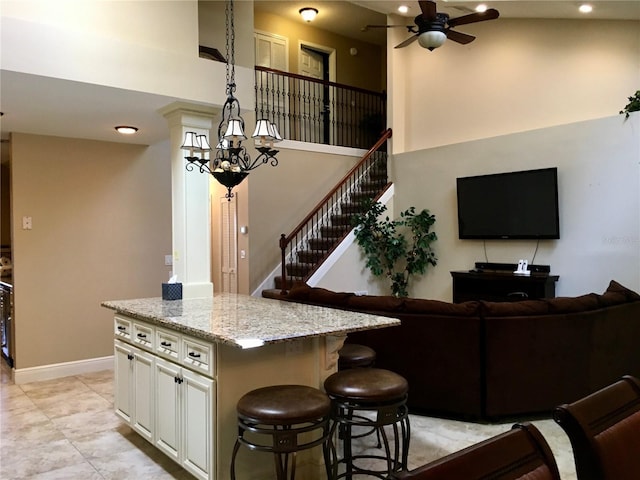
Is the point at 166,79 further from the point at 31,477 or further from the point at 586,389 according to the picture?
the point at 586,389

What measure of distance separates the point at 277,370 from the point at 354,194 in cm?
593

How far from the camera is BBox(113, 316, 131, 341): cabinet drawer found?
11.9ft

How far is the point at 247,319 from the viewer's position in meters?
3.00

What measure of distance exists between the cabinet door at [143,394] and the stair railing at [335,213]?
155 inches

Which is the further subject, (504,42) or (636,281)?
(504,42)

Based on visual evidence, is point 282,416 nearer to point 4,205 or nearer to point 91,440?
point 91,440

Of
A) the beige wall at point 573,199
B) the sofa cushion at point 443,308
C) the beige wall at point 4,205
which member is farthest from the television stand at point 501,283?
the beige wall at point 4,205

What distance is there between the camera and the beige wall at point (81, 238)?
524 centimetres

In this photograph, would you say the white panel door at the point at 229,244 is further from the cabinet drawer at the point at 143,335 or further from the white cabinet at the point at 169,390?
the cabinet drawer at the point at 143,335

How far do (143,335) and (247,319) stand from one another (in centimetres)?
89

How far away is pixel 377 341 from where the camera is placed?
4.19 m

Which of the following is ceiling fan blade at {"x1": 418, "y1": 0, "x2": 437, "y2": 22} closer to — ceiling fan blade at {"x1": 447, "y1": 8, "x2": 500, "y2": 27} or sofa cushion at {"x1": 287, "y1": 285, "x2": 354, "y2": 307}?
ceiling fan blade at {"x1": 447, "y1": 8, "x2": 500, "y2": 27}

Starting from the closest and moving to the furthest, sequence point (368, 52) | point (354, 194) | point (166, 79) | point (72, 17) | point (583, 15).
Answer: point (72, 17) → point (166, 79) → point (583, 15) → point (354, 194) → point (368, 52)

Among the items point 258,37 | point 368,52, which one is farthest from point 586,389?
point 368,52
